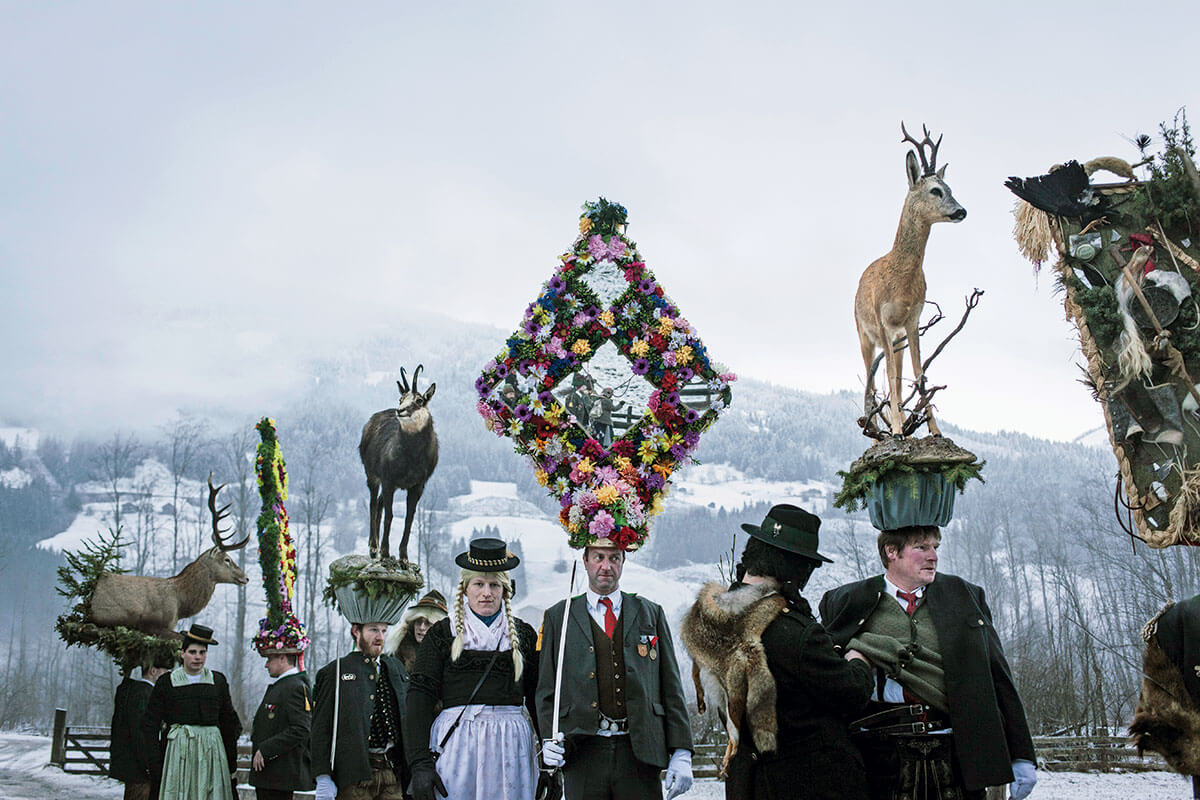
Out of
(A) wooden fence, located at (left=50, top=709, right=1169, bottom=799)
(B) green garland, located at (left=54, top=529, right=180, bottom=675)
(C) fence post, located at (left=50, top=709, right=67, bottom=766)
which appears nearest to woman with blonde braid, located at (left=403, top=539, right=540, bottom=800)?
(B) green garland, located at (left=54, top=529, right=180, bottom=675)

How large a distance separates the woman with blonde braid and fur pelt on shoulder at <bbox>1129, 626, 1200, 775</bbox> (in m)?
3.11

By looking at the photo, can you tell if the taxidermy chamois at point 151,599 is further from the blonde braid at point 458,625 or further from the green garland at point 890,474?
the green garland at point 890,474

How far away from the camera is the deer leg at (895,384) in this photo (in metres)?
6.78

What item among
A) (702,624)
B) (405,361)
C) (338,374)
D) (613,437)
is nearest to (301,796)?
(613,437)

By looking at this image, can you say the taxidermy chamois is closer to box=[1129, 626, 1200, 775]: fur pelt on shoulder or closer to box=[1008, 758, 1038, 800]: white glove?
box=[1008, 758, 1038, 800]: white glove

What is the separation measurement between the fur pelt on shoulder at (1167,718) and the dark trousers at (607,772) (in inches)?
94.5

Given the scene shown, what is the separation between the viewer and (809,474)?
89312 mm

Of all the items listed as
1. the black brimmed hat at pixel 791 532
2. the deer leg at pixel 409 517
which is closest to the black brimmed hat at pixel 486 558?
the black brimmed hat at pixel 791 532

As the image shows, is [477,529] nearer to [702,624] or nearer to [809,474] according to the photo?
[809,474]

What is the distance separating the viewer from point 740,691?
159 inches

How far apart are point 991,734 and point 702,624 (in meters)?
1.33

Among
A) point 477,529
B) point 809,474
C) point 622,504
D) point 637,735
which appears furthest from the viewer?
point 809,474

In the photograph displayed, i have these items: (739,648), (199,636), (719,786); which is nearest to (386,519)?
(199,636)

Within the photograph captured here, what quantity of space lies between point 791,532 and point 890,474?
4.25ft
